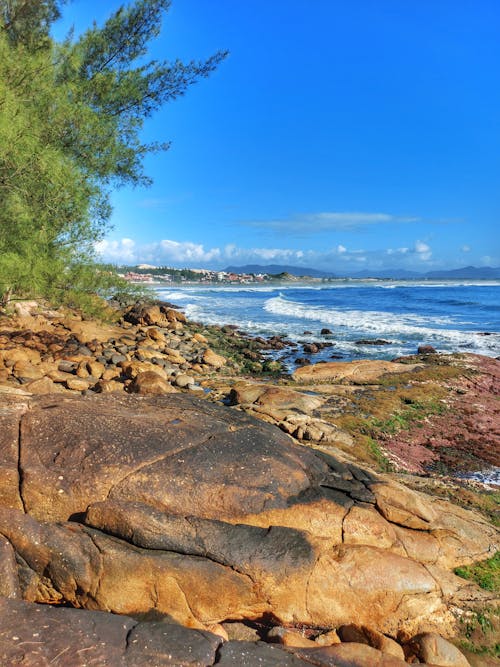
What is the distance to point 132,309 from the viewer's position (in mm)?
28250

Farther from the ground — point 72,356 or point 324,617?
point 72,356

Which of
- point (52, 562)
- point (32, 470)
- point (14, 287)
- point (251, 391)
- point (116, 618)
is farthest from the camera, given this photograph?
point (251, 391)

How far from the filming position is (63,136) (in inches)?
548

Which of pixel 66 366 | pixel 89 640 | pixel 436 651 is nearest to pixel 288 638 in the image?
pixel 436 651

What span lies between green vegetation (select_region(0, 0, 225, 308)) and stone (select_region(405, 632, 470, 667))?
11396 millimetres

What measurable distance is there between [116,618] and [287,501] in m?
2.52

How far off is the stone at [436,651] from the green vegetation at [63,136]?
11.4 meters

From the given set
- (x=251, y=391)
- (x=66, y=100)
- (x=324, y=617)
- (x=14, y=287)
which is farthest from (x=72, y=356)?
(x=324, y=617)

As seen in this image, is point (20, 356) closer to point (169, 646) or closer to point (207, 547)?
point (207, 547)

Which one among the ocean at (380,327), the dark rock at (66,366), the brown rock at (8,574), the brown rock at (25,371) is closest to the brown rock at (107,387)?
the brown rock at (25,371)

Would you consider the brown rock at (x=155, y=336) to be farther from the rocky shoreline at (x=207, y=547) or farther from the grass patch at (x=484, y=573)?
the grass patch at (x=484, y=573)

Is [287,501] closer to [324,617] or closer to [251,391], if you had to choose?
[324,617]

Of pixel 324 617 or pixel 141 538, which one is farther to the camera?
pixel 324 617

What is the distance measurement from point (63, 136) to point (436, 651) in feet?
50.3
